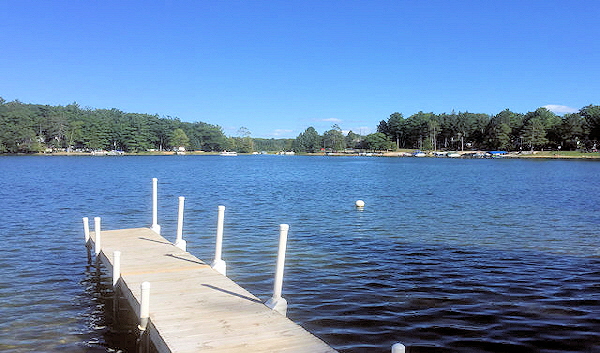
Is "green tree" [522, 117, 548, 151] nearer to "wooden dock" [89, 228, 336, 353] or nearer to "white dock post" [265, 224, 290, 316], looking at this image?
"wooden dock" [89, 228, 336, 353]

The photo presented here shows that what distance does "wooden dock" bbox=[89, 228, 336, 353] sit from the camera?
6855mm

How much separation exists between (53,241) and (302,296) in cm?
1216

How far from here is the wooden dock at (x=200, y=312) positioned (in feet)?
22.5

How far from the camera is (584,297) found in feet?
40.3

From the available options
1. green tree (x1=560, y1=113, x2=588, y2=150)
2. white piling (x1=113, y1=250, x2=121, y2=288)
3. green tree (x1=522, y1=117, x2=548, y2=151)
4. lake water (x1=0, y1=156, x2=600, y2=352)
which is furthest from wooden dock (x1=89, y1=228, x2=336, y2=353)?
green tree (x1=522, y1=117, x2=548, y2=151)

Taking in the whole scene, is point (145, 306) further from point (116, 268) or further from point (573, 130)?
point (573, 130)

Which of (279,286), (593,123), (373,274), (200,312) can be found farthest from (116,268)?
(593,123)

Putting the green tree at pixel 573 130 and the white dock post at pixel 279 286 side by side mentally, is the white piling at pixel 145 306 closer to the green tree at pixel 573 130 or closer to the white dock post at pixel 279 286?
the white dock post at pixel 279 286

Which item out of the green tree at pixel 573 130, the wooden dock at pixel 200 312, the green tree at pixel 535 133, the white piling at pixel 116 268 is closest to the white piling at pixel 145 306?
the wooden dock at pixel 200 312

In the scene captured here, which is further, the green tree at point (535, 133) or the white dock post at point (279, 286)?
the green tree at point (535, 133)

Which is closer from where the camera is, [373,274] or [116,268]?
[116,268]

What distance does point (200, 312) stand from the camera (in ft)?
27.0

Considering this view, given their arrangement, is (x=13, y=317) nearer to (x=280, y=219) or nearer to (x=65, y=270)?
(x=65, y=270)

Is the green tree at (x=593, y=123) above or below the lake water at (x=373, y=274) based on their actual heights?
above
